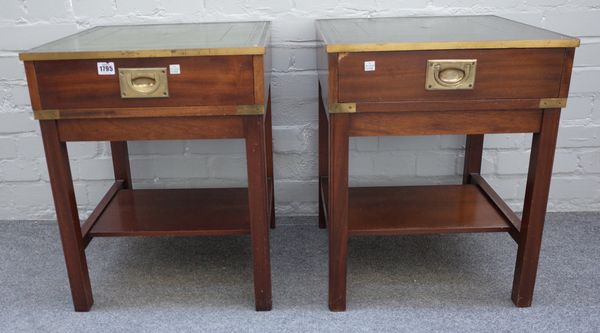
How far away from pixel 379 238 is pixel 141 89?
869 mm

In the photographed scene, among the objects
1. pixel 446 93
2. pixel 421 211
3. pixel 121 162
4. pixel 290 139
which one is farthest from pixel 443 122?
pixel 121 162

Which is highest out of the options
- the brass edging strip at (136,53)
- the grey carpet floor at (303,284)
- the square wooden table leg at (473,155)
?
the brass edging strip at (136,53)

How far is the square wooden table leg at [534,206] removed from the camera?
44.4 inches

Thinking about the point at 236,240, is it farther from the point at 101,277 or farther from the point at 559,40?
the point at 559,40

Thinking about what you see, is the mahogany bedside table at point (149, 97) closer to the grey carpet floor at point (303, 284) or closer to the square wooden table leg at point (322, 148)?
the grey carpet floor at point (303, 284)

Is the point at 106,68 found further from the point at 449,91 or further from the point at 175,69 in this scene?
the point at 449,91

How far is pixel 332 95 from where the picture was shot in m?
1.07

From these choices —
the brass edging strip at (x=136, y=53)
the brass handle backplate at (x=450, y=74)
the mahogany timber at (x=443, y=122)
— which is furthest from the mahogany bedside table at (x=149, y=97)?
the brass handle backplate at (x=450, y=74)

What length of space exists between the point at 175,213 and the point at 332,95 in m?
0.58

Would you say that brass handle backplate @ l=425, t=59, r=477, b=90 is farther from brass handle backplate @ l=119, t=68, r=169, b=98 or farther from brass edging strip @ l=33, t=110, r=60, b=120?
brass edging strip @ l=33, t=110, r=60, b=120

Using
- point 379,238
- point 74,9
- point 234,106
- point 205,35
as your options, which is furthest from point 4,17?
point 379,238

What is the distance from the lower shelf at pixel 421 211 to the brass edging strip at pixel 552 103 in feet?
1.08

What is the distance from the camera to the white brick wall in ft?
5.04

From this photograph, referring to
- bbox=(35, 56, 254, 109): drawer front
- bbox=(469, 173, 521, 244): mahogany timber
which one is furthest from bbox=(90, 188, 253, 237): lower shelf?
bbox=(469, 173, 521, 244): mahogany timber
